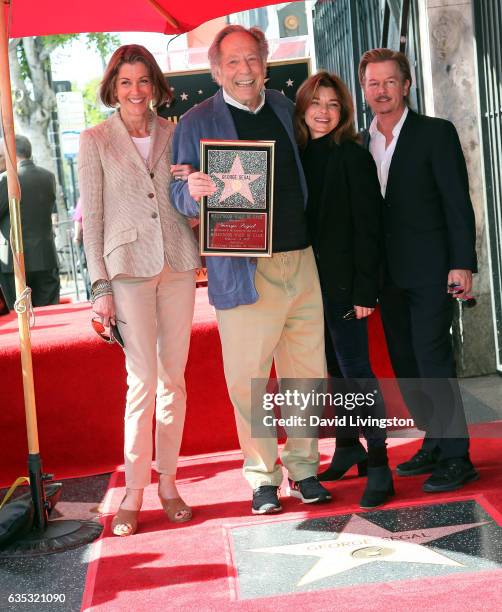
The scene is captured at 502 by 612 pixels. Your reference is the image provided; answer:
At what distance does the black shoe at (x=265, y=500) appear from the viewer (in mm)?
3740

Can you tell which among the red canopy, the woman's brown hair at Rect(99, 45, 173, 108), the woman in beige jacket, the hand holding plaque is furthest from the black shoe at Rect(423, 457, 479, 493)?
the red canopy

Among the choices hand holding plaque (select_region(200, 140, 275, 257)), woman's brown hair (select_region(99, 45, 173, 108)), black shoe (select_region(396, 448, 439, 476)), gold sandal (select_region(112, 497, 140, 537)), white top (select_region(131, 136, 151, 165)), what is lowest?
gold sandal (select_region(112, 497, 140, 537))

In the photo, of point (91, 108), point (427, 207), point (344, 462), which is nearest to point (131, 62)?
point (427, 207)

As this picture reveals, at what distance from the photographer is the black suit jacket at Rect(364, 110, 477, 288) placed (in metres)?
3.68

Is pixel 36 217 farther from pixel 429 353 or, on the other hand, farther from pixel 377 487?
pixel 377 487

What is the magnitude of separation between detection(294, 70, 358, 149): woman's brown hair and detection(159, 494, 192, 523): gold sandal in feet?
5.36

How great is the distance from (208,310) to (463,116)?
2.09 m

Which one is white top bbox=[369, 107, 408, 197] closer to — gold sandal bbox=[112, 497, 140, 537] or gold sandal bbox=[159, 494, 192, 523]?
gold sandal bbox=[159, 494, 192, 523]

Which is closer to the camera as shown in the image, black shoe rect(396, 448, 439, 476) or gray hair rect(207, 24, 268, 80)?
gray hair rect(207, 24, 268, 80)

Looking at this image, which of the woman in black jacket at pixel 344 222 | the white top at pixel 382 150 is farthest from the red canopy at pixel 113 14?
the white top at pixel 382 150

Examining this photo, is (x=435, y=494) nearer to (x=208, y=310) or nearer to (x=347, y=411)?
(x=347, y=411)

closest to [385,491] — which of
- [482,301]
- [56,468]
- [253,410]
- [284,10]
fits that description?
[253,410]

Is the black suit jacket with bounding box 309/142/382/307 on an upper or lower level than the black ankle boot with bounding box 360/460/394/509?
upper

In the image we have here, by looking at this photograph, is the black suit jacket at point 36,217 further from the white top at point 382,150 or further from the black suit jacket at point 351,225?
the black suit jacket at point 351,225
